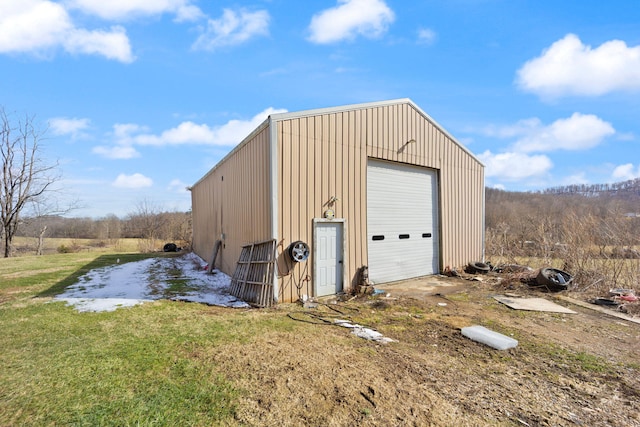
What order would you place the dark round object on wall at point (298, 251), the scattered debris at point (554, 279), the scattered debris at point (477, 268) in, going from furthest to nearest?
1. the scattered debris at point (477, 268)
2. the scattered debris at point (554, 279)
3. the dark round object on wall at point (298, 251)

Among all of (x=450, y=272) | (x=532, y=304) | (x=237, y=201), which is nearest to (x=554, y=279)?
(x=532, y=304)

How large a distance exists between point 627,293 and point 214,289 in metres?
9.66

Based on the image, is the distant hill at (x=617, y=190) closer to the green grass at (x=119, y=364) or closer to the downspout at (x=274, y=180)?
the downspout at (x=274, y=180)

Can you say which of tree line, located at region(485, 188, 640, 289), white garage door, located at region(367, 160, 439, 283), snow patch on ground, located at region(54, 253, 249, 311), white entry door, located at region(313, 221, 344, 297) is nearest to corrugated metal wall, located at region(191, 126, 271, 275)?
snow patch on ground, located at region(54, 253, 249, 311)

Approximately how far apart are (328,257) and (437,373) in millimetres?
3818

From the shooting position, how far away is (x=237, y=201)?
→ 27.7 ft

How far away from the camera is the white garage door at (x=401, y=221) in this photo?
26.3 ft

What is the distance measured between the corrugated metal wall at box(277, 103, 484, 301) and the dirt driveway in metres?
1.88

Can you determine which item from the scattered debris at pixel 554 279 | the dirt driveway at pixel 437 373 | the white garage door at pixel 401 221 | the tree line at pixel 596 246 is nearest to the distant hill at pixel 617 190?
the tree line at pixel 596 246

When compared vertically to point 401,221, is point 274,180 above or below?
above

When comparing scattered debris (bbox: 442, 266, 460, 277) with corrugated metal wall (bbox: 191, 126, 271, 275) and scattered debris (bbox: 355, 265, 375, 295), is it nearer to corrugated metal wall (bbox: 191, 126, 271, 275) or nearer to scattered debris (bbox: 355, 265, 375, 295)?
scattered debris (bbox: 355, 265, 375, 295)

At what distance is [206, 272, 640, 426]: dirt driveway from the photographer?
253cm

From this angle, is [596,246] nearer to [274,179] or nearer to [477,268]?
[477,268]

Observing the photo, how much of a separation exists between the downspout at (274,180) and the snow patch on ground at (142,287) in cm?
84
